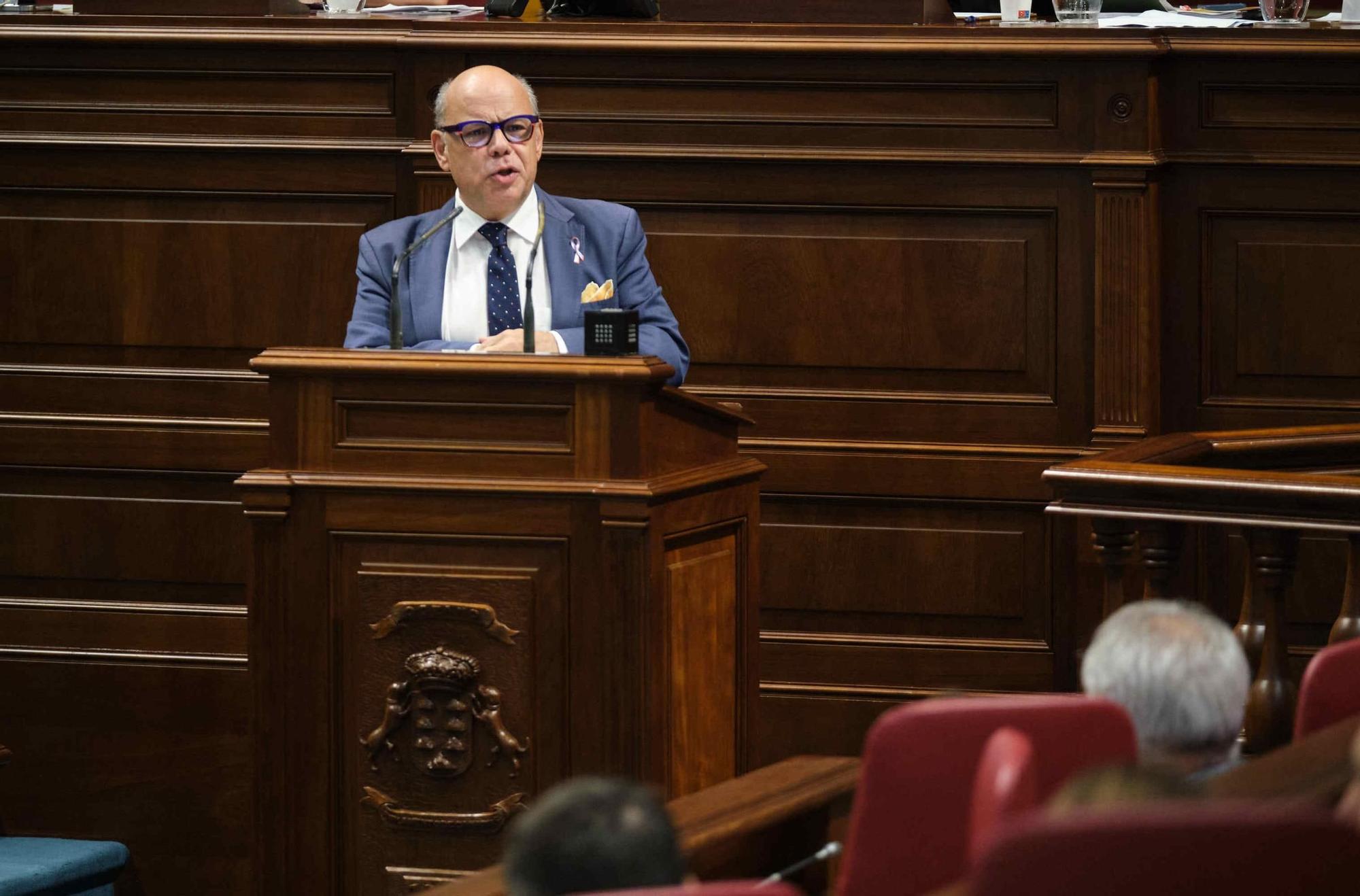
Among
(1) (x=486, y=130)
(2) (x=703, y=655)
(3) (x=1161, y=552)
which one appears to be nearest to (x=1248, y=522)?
(3) (x=1161, y=552)

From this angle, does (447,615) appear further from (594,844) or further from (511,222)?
(594,844)

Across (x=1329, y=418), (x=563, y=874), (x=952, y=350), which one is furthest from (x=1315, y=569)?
(x=563, y=874)

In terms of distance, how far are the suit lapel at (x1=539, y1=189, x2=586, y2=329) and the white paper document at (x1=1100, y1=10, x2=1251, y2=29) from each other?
146cm

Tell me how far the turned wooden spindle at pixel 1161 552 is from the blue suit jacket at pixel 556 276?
40.1 inches

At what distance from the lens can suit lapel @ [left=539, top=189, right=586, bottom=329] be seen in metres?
3.96

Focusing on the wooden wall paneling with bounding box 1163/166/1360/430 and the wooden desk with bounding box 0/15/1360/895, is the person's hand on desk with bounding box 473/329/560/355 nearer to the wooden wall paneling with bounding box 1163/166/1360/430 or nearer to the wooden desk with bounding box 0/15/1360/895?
the wooden desk with bounding box 0/15/1360/895

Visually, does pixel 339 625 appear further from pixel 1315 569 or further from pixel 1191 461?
pixel 1315 569

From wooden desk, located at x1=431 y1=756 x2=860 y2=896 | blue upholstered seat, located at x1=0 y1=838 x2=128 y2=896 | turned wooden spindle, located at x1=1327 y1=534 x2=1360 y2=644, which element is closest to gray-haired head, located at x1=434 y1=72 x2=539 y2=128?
wooden desk, located at x1=431 y1=756 x2=860 y2=896

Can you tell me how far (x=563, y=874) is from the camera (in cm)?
167

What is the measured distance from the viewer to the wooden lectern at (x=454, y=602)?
329cm

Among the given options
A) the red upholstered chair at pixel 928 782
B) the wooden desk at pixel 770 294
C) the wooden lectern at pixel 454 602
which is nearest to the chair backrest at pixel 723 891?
the red upholstered chair at pixel 928 782

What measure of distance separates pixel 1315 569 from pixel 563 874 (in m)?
3.36

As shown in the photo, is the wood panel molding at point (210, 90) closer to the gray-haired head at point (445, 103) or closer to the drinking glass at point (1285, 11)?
the gray-haired head at point (445, 103)

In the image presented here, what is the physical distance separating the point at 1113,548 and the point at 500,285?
1.32 meters
